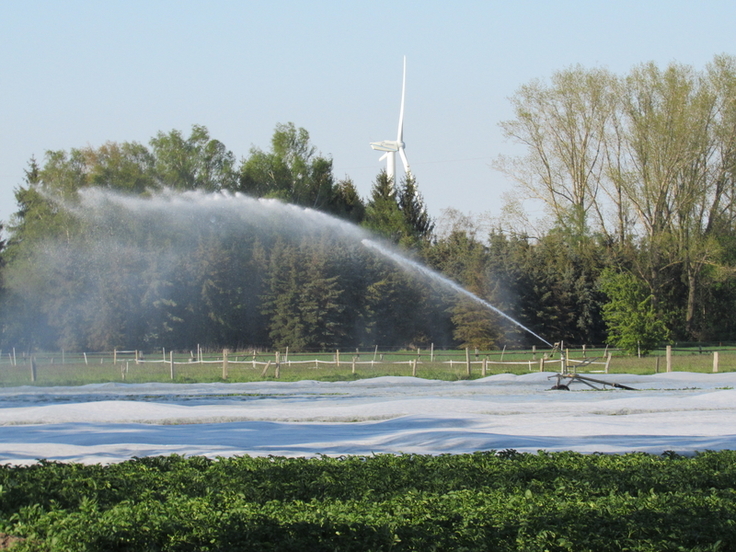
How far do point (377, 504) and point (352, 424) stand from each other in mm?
7212

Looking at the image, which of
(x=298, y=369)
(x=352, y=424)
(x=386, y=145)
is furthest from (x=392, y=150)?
(x=352, y=424)

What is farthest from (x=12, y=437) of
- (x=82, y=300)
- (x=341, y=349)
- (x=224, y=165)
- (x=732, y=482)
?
(x=224, y=165)

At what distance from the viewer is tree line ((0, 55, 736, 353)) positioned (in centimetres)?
5575

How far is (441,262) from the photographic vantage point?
217 ft

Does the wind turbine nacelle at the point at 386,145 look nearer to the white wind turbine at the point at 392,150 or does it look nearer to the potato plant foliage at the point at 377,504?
the white wind turbine at the point at 392,150

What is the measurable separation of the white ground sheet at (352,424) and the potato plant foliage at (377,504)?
198 centimetres

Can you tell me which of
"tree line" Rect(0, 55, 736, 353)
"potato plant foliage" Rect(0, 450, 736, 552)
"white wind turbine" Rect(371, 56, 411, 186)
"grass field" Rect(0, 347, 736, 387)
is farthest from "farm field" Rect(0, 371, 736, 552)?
"white wind turbine" Rect(371, 56, 411, 186)

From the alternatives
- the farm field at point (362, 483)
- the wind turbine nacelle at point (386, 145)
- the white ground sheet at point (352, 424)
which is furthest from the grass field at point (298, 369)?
the wind turbine nacelle at point (386, 145)

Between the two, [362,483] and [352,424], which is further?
[352,424]

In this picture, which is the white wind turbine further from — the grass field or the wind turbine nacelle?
the grass field

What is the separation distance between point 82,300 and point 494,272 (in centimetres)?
3009

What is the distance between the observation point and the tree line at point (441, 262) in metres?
55.8

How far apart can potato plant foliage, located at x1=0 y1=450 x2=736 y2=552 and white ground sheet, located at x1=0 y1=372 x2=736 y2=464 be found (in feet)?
6.51

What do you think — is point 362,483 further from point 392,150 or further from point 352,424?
point 392,150
